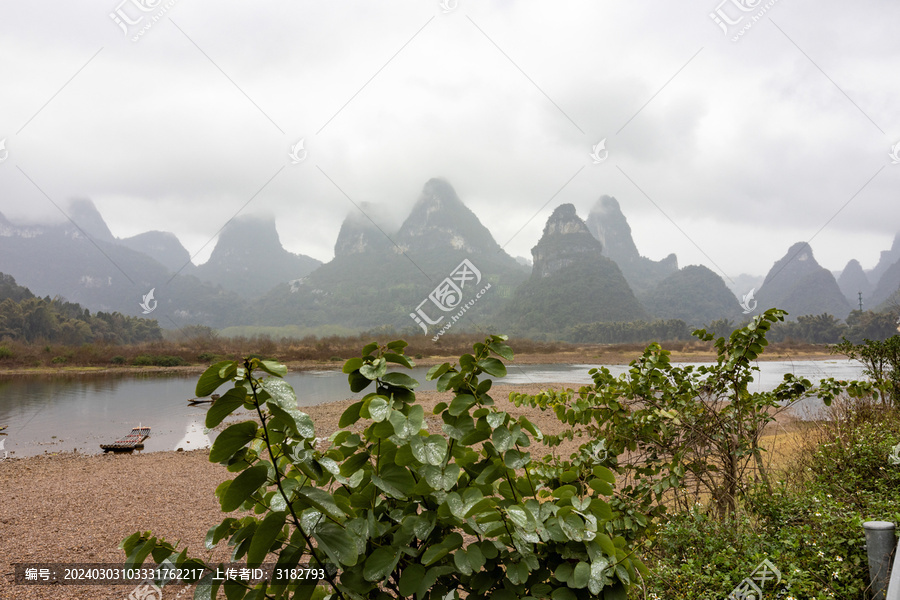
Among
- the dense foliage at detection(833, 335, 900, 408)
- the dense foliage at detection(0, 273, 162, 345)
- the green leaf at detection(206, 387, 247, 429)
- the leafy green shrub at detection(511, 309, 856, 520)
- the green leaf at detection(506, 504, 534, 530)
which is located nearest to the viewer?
the green leaf at detection(206, 387, 247, 429)

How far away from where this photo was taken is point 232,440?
0.71 meters

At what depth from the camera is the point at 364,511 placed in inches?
35.9

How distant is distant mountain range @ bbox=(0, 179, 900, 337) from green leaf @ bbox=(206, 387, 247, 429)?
4487 cm

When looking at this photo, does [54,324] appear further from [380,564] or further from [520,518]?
[520,518]

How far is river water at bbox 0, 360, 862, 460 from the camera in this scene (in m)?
11.5

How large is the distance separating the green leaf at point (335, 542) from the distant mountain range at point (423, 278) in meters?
44.8

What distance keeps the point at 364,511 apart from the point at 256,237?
17462 centimetres

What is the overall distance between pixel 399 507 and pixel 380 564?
0.14 m

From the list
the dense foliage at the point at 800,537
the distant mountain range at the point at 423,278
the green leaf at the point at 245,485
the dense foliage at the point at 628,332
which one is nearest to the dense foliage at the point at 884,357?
the dense foliage at the point at 800,537

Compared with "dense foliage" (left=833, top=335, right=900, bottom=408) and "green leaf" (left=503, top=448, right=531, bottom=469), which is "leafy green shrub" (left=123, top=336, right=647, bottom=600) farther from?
"dense foliage" (left=833, top=335, right=900, bottom=408)

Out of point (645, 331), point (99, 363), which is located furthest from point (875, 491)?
point (645, 331)

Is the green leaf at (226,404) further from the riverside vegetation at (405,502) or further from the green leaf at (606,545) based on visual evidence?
the green leaf at (606,545)

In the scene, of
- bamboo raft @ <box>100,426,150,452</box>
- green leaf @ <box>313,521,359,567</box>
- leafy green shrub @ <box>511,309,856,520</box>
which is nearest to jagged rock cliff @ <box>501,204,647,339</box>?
bamboo raft @ <box>100,426,150,452</box>

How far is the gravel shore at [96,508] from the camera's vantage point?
4.41 metres
